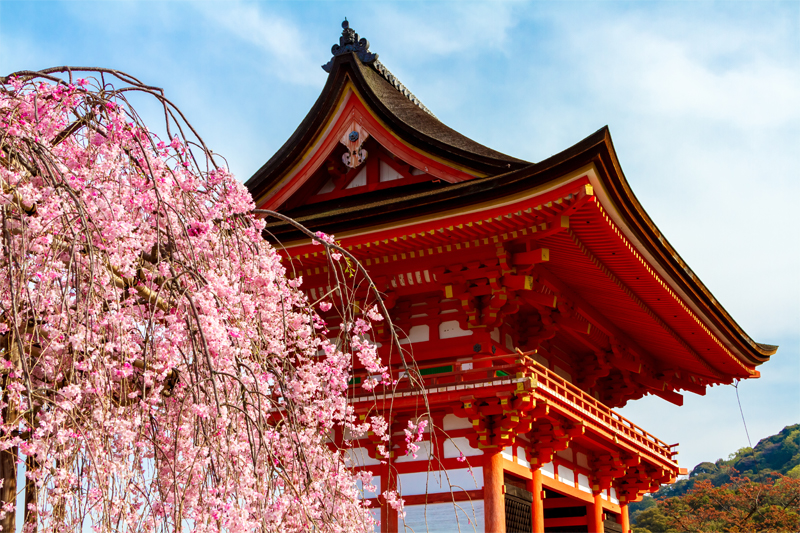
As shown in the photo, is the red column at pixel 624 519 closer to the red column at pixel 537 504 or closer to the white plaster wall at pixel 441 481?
the red column at pixel 537 504

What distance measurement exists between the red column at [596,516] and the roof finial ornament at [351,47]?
7.84 metres

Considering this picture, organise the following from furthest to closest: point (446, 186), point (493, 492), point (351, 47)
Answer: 1. point (351, 47)
2. point (446, 186)
3. point (493, 492)

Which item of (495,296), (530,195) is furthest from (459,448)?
(530,195)

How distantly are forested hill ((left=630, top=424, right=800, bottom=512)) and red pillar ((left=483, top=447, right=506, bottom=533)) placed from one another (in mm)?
46517

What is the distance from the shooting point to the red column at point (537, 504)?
9852 mm

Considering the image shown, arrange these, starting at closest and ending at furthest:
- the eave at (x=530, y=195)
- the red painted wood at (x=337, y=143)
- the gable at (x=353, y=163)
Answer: the eave at (x=530, y=195)
the red painted wood at (x=337, y=143)
the gable at (x=353, y=163)

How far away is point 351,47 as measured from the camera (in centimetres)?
1259

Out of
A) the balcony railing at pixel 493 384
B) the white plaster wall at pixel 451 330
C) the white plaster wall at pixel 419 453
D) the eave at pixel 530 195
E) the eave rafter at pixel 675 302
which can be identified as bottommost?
the white plaster wall at pixel 419 453

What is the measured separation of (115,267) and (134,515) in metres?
1.35

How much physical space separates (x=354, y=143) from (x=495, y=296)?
11.1 ft

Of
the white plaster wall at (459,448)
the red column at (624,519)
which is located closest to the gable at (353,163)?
the white plaster wall at (459,448)

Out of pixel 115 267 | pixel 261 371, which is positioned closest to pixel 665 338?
pixel 261 371

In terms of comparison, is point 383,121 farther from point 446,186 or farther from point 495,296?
point 495,296

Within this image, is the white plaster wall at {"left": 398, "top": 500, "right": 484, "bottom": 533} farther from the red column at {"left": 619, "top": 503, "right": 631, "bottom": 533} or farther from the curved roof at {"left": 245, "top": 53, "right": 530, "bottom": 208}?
the red column at {"left": 619, "top": 503, "right": 631, "bottom": 533}
